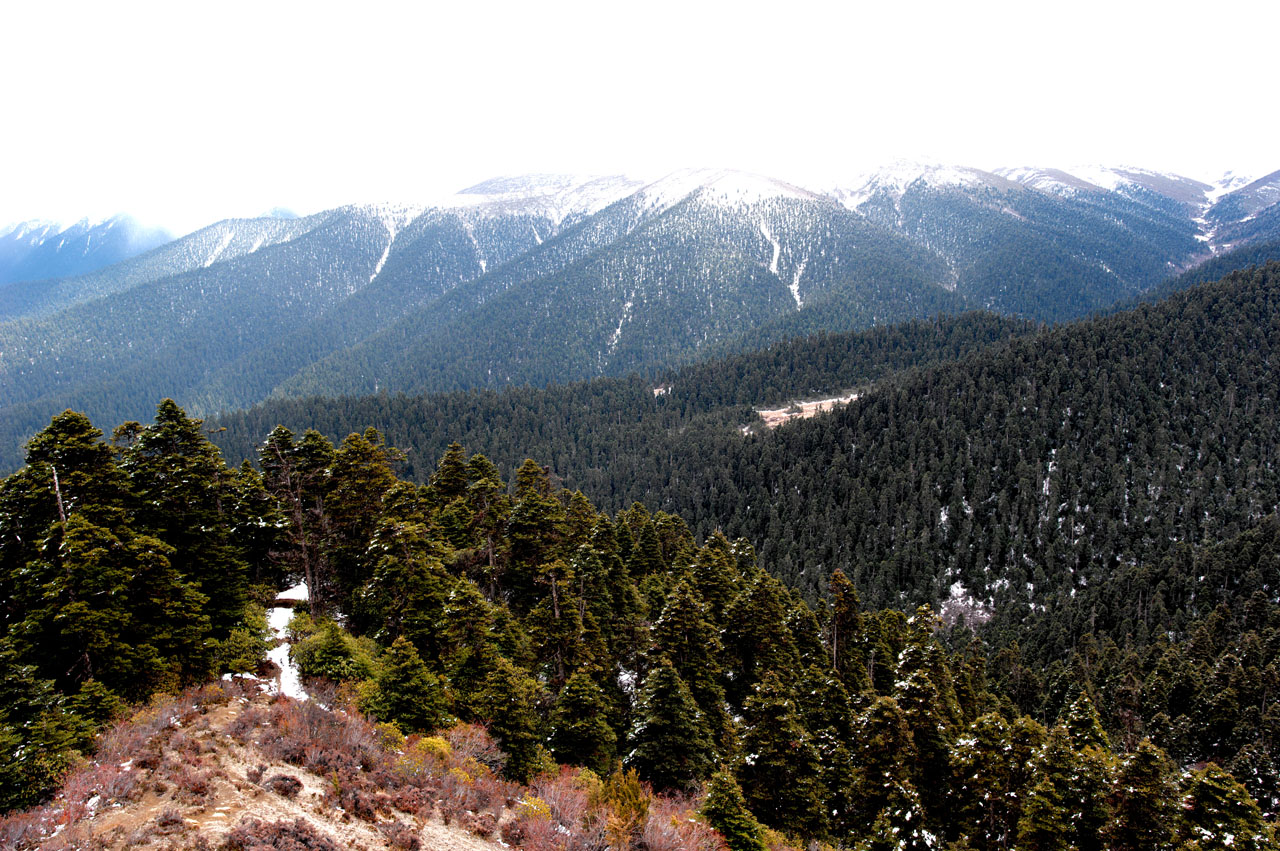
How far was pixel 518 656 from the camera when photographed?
111 feet

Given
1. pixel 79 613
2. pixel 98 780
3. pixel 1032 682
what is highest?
pixel 79 613

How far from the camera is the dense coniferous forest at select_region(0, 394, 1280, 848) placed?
2209 centimetres

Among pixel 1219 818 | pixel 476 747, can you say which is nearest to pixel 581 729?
pixel 476 747

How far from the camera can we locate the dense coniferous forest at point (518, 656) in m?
22.1

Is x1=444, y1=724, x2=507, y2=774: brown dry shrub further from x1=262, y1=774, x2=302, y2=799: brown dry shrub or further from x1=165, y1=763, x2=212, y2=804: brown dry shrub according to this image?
x1=165, y1=763, x2=212, y2=804: brown dry shrub

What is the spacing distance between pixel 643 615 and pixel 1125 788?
1134 inches

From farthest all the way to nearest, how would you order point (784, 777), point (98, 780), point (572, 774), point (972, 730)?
point (972, 730) < point (784, 777) < point (572, 774) < point (98, 780)

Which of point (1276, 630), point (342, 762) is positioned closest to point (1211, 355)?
point (1276, 630)

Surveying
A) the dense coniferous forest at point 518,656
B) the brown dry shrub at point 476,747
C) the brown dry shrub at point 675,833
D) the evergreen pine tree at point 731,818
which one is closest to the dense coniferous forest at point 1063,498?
the dense coniferous forest at point 518,656

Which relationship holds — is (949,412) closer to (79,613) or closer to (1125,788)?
(1125,788)

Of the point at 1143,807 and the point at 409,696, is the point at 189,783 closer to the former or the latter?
the point at 409,696

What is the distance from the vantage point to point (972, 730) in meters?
31.4

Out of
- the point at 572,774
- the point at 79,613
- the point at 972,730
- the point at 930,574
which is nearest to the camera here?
the point at 79,613

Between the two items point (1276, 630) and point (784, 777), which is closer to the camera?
point (784, 777)
